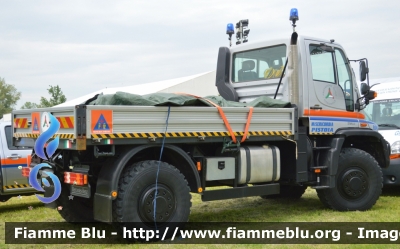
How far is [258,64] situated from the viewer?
8820 mm

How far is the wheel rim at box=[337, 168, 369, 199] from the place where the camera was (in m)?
8.46

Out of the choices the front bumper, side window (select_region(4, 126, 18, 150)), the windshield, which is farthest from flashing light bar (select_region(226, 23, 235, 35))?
side window (select_region(4, 126, 18, 150))

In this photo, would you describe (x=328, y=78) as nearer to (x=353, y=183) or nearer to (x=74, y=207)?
(x=353, y=183)

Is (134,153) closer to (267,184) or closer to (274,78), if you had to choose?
(267,184)

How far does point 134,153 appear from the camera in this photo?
6.18 meters

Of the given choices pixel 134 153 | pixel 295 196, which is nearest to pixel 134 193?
pixel 134 153

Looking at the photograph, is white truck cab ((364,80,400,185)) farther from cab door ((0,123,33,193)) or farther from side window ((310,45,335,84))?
cab door ((0,123,33,193))

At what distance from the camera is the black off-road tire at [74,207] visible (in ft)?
23.9

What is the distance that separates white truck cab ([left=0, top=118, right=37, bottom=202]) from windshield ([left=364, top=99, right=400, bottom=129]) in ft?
24.0

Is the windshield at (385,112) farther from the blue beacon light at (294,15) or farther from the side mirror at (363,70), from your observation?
the blue beacon light at (294,15)

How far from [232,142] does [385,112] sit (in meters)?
5.78

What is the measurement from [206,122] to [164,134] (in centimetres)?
70

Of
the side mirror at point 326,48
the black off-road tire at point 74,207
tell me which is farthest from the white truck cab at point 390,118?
the black off-road tire at point 74,207

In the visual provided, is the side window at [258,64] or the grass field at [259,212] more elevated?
the side window at [258,64]
